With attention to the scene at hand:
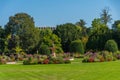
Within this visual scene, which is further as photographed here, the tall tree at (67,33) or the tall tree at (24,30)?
the tall tree at (67,33)

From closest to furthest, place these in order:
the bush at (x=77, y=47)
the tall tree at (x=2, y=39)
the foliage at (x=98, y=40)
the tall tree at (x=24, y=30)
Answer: the bush at (x=77, y=47) → the foliage at (x=98, y=40) → the tall tree at (x=24, y=30) → the tall tree at (x=2, y=39)

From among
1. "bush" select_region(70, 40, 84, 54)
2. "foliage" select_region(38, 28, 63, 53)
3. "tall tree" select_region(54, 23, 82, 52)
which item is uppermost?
"tall tree" select_region(54, 23, 82, 52)

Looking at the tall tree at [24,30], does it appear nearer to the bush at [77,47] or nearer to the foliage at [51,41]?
the foliage at [51,41]

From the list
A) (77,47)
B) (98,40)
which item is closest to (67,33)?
(98,40)

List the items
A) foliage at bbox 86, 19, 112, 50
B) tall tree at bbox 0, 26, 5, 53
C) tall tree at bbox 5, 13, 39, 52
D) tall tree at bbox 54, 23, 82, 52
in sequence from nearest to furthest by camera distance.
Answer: foliage at bbox 86, 19, 112, 50
tall tree at bbox 5, 13, 39, 52
tall tree at bbox 0, 26, 5, 53
tall tree at bbox 54, 23, 82, 52

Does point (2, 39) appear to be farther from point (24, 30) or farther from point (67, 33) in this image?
point (67, 33)

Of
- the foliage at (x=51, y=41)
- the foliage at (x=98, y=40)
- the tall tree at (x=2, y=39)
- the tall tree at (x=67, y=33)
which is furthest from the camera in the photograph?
the tall tree at (x=67, y=33)

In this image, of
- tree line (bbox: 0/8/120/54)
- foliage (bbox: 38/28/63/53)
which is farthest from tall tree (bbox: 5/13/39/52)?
foliage (bbox: 38/28/63/53)

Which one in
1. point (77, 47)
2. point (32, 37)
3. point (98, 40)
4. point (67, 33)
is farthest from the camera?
point (67, 33)

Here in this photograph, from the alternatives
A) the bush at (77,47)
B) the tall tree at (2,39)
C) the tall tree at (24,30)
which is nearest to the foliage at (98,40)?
the bush at (77,47)

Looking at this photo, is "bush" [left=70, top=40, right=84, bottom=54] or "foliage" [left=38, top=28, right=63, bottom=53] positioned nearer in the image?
"bush" [left=70, top=40, right=84, bottom=54]

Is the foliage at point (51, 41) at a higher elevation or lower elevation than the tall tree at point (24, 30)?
lower

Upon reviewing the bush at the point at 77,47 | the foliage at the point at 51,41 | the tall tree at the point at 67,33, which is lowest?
the bush at the point at 77,47

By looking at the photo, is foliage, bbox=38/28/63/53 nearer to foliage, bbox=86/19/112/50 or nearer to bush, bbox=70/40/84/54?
bush, bbox=70/40/84/54
